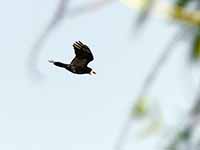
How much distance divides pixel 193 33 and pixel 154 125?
0.37 ft

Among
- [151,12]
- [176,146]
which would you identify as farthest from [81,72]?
[176,146]

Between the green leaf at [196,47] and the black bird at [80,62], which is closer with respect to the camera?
the black bird at [80,62]

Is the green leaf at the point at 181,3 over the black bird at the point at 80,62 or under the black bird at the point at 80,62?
over

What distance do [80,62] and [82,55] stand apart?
0.03 ft

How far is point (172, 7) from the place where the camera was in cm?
58

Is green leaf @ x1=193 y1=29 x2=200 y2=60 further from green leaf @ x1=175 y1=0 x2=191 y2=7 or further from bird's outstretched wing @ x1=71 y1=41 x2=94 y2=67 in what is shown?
A: bird's outstretched wing @ x1=71 y1=41 x2=94 y2=67

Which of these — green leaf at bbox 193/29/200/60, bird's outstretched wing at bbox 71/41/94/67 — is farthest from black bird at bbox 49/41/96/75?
green leaf at bbox 193/29/200/60

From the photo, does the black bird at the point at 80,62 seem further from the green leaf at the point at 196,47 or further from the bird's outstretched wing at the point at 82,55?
the green leaf at the point at 196,47

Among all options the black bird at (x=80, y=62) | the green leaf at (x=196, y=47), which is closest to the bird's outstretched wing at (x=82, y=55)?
the black bird at (x=80, y=62)

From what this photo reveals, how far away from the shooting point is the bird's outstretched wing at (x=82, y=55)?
0.37m

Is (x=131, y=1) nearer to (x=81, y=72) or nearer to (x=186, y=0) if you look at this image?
(x=186, y=0)

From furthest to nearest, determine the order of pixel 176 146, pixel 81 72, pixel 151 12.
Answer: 1. pixel 176 146
2. pixel 151 12
3. pixel 81 72

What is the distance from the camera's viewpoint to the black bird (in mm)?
371

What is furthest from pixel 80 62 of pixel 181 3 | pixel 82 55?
pixel 181 3
